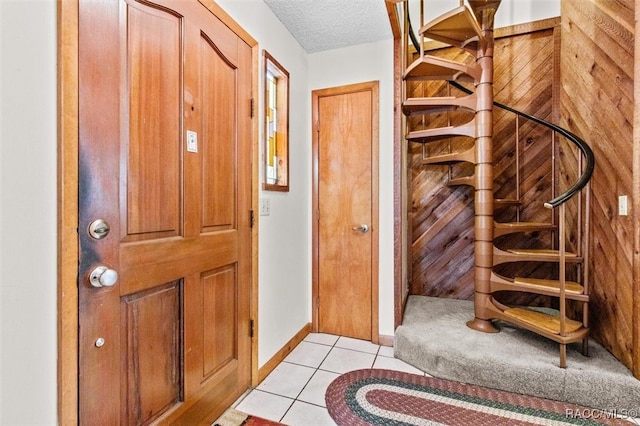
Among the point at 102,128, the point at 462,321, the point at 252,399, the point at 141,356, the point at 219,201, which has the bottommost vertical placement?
the point at 252,399

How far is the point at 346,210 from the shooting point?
2.68 meters

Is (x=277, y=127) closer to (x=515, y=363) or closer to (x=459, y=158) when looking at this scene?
(x=459, y=158)

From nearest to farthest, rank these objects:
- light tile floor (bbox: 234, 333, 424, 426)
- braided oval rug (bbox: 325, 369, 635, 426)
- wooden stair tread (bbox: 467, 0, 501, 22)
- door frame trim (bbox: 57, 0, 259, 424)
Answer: door frame trim (bbox: 57, 0, 259, 424) → braided oval rug (bbox: 325, 369, 635, 426) → light tile floor (bbox: 234, 333, 424, 426) → wooden stair tread (bbox: 467, 0, 501, 22)

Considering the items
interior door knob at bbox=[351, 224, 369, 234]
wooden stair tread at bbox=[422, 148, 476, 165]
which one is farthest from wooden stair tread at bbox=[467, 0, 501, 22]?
interior door knob at bbox=[351, 224, 369, 234]

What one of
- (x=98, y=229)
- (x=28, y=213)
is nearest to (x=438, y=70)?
(x=98, y=229)

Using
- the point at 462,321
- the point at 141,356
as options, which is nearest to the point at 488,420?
the point at 462,321

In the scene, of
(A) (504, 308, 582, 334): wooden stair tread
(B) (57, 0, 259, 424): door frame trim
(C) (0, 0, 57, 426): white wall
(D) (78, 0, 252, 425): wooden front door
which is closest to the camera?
(C) (0, 0, 57, 426): white wall

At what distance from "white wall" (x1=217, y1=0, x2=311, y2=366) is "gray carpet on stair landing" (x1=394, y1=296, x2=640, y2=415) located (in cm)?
89

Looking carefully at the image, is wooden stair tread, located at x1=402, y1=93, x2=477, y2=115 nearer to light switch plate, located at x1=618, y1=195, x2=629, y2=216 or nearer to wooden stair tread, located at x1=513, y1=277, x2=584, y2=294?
light switch plate, located at x1=618, y1=195, x2=629, y2=216

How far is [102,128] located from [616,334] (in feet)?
9.59

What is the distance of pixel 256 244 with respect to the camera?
1958 mm

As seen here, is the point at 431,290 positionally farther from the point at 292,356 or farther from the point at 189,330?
the point at 189,330

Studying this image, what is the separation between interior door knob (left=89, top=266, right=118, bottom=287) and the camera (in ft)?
3.30

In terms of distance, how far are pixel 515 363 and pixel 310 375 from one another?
1293 mm
